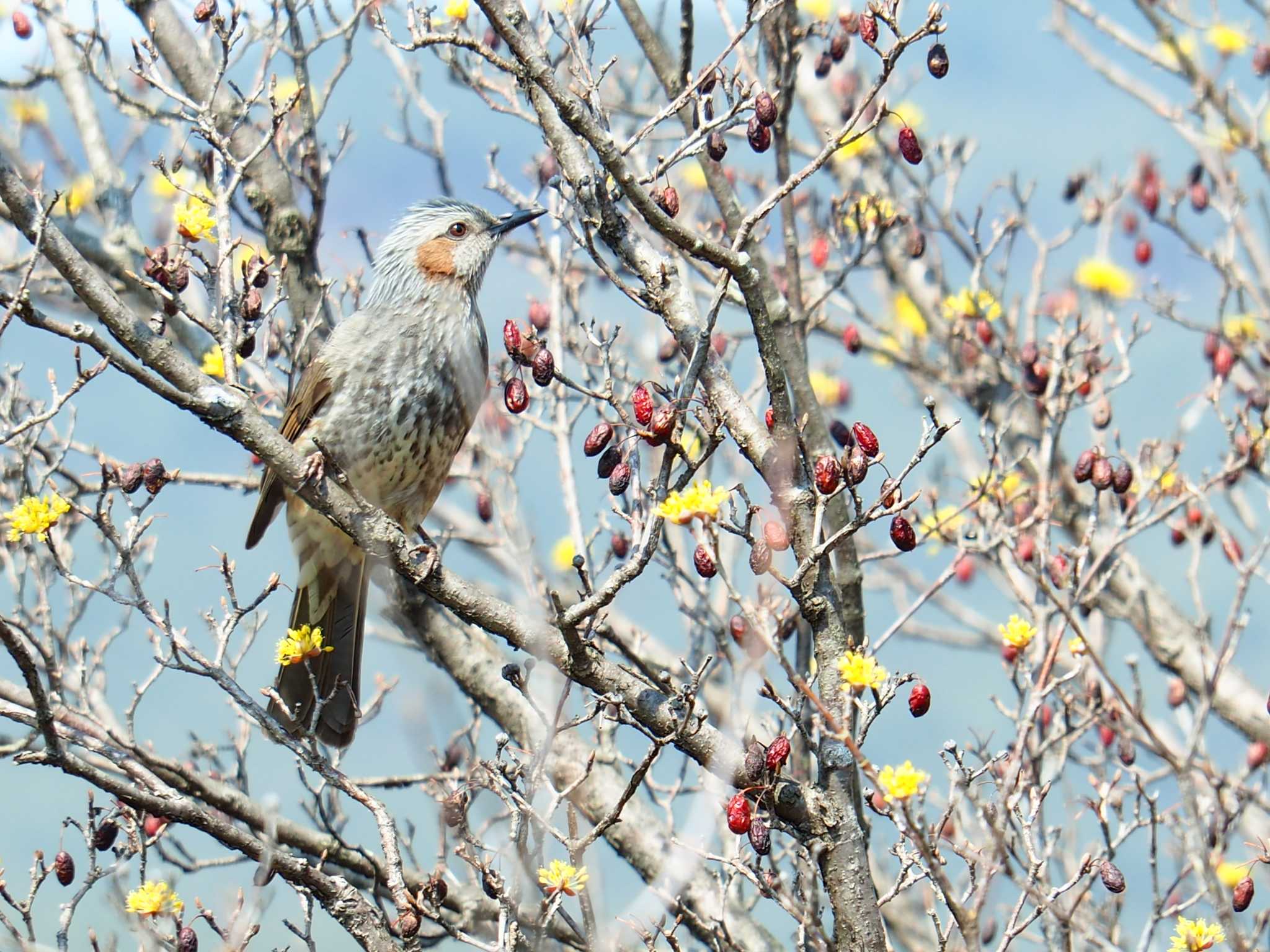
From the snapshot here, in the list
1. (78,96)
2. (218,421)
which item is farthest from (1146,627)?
(78,96)

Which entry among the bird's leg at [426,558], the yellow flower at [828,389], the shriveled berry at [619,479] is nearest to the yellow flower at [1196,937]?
the shriveled berry at [619,479]

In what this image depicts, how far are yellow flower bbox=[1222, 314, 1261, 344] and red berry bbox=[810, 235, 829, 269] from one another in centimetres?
186

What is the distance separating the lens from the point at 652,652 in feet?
19.4

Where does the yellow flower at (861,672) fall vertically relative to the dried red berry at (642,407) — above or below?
below

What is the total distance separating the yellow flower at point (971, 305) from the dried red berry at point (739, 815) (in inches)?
122

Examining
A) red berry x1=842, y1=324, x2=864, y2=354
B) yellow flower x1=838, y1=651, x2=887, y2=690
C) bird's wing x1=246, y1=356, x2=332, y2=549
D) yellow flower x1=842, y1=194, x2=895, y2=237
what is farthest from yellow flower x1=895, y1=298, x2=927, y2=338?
yellow flower x1=838, y1=651, x2=887, y2=690

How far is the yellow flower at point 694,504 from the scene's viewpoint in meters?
2.97

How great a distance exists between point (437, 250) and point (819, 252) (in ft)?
6.41

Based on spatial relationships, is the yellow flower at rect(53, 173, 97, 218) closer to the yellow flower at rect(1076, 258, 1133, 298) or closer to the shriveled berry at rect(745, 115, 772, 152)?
the shriveled berry at rect(745, 115, 772, 152)

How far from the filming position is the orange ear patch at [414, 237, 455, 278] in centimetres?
562

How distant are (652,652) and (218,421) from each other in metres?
3.04

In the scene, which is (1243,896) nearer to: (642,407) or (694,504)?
(694,504)

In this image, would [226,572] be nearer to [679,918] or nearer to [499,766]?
[499,766]

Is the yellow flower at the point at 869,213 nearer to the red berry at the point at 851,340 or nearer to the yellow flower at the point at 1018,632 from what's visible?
the red berry at the point at 851,340
